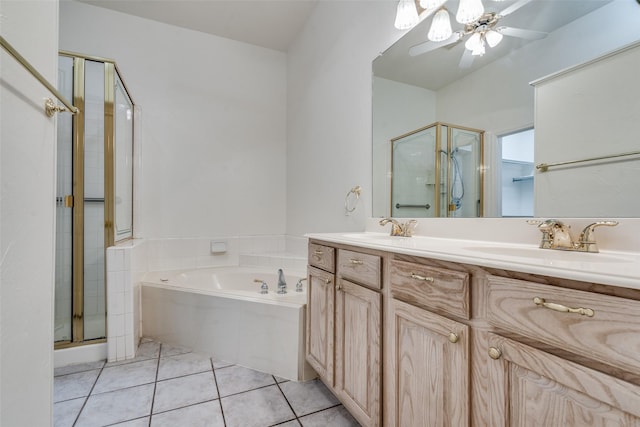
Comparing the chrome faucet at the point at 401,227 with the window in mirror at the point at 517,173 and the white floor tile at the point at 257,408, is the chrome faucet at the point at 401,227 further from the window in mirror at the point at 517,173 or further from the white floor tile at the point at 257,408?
the white floor tile at the point at 257,408

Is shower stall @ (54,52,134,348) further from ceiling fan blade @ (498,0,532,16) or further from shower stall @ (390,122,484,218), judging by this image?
ceiling fan blade @ (498,0,532,16)

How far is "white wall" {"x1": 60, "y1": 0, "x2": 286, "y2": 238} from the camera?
2.68 meters

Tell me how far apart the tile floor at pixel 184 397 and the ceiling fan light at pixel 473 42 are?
1866 mm

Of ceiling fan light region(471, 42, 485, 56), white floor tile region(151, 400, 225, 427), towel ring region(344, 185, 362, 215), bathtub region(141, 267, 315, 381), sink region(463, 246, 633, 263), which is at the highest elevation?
ceiling fan light region(471, 42, 485, 56)

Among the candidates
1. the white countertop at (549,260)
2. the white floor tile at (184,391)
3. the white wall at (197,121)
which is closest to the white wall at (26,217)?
the white floor tile at (184,391)

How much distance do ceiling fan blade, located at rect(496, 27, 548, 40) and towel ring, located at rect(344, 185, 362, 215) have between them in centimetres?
111

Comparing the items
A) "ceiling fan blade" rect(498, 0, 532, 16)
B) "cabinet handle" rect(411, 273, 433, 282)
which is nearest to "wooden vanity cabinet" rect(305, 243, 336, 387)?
"cabinet handle" rect(411, 273, 433, 282)

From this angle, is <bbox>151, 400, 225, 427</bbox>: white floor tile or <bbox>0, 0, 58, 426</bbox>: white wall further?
<bbox>151, 400, 225, 427</bbox>: white floor tile

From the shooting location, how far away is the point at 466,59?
53.1 inches

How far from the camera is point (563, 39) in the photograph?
0.99 m

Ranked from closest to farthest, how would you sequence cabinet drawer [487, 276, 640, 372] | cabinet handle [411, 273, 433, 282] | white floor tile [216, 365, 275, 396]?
cabinet drawer [487, 276, 640, 372], cabinet handle [411, 273, 433, 282], white floor tile [216, 365, 275, 396]

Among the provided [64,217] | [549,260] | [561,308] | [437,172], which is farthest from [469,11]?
[64,217]

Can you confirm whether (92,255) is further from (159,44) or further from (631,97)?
(631,97)

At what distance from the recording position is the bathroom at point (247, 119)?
2.12 metres
